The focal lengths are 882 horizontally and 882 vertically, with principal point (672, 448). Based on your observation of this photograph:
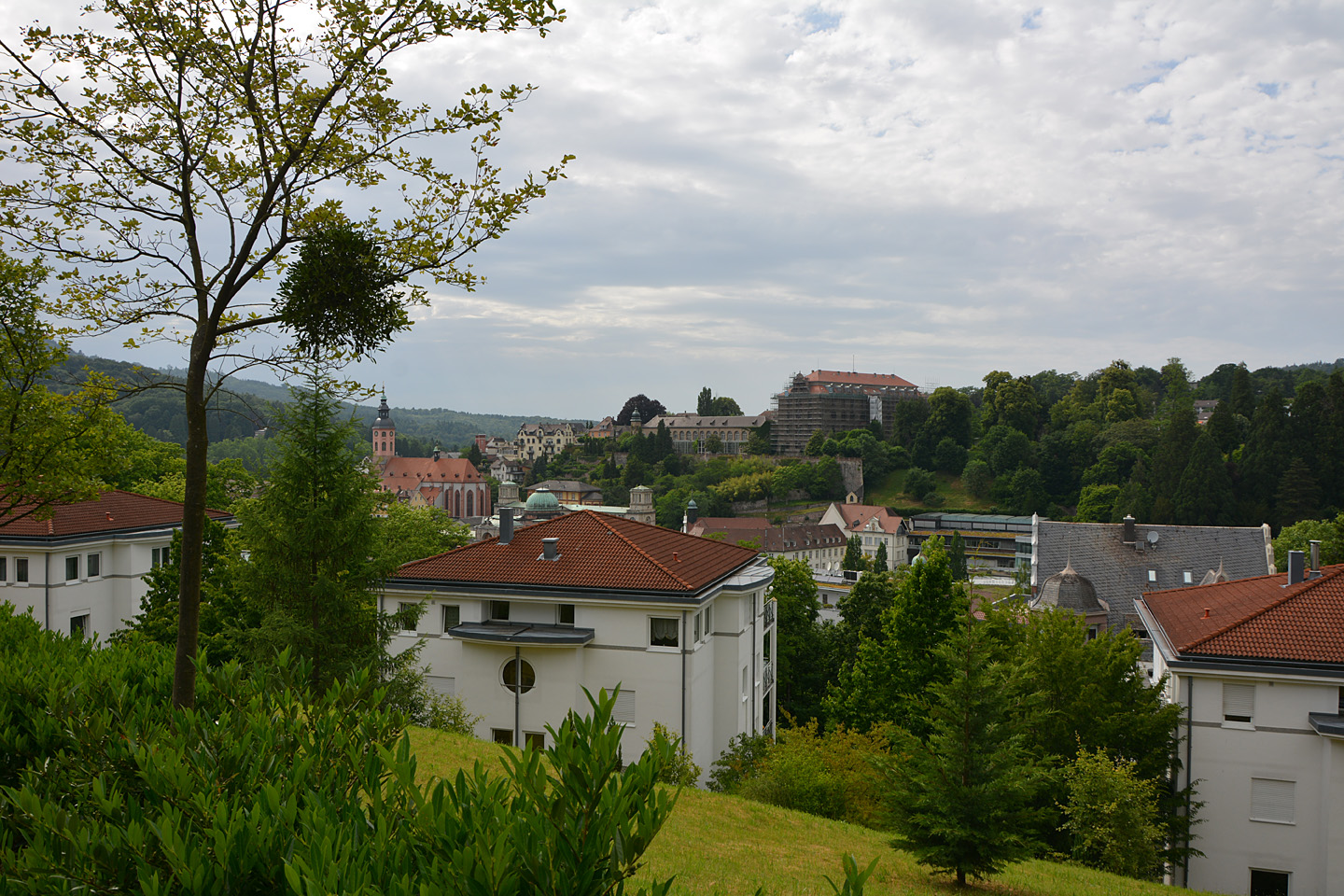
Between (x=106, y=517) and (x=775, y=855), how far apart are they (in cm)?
2997

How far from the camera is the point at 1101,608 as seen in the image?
50.7 m

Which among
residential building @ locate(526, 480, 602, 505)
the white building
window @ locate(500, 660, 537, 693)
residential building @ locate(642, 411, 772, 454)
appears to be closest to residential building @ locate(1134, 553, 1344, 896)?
the white building

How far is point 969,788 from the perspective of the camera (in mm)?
13953

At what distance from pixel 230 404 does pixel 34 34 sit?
Answer: 150 inches

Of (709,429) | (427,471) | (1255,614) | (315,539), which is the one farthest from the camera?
(709,429)

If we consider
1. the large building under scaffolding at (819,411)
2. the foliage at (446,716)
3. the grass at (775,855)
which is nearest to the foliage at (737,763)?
the grass at (775,855)

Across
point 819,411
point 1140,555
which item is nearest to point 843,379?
point 819,411

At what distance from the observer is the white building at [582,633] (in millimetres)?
24359

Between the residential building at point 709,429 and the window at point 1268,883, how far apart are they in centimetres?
16243

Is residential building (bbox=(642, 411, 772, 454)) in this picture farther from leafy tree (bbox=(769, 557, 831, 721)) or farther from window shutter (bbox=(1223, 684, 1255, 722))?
window shutter (bbox=(1223, 684, 1255, 722))

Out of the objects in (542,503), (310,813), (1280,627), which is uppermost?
(310,813)

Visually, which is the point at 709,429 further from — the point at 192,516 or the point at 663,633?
the point at 192,516

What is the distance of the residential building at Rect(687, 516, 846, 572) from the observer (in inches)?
4552

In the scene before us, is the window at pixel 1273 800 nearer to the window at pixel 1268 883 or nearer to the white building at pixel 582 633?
the window at pixel 1268 883
